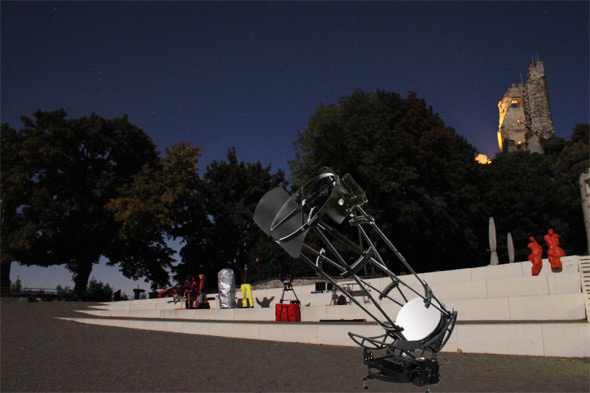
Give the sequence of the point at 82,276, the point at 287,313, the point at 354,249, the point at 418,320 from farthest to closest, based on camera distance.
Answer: the point at 82,276
the point at 287,313
the point at 418,320
the point at 354,249

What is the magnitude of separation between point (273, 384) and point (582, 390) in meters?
4.75

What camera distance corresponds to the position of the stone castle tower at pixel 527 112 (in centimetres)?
10606

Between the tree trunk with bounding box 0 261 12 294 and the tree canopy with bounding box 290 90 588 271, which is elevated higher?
the tree canopy with bounding box 290 90 588 271

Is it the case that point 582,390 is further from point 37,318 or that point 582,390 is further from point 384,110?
point 384,110

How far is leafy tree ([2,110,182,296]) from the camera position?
36625 mm

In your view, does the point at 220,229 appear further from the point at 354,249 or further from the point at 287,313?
the point at 354,249

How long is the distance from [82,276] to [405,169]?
3392 cm

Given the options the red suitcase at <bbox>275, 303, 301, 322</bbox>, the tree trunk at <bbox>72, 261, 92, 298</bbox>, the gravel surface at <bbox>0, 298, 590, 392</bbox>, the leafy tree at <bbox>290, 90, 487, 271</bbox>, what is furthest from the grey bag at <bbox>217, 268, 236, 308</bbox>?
the tree trunk at <bbox>72, 261, 92, 298</bbox>

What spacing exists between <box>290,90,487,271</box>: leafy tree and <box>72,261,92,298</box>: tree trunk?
2417 cm

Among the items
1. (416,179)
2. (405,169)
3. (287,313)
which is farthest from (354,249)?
(416,179)

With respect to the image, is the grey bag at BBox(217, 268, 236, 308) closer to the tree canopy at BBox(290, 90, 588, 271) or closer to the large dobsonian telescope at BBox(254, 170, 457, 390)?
the tree canopy at BBox(290, 90, 588, 271)

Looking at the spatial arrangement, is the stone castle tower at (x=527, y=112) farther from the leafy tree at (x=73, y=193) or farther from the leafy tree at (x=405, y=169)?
the leafy tree at (x=73, y=193)

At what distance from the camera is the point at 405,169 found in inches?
1305

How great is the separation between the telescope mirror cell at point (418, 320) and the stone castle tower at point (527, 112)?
11338 cm
